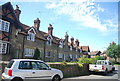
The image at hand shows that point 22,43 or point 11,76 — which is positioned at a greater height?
point 22,43

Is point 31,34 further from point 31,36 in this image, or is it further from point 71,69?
point 71,69

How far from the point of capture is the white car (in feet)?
22.5

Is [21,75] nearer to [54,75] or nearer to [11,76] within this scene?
[11,76]

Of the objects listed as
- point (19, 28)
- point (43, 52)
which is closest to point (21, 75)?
point (19, 28)

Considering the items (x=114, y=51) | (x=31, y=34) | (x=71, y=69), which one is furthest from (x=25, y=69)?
(x=114, y=51)

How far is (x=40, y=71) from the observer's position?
7789 mm

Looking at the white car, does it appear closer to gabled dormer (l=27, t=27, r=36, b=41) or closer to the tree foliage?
gabled dormer (l=27, t=27, r=36, b=41)

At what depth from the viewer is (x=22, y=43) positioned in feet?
68.9

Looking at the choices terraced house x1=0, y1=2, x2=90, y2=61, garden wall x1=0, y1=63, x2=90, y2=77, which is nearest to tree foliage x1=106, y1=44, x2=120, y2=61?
terraced house x1=0, y1=2, x2=90, y2=61

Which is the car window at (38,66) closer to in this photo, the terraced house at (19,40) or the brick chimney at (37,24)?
the terraced house at (19,40)

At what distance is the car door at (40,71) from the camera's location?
299 inches

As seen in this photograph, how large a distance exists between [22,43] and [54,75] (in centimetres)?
1411

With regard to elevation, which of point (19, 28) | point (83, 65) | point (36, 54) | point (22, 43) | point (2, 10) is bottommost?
point (83, 65)

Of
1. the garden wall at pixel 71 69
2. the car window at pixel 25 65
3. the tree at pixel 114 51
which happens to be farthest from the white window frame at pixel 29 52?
the tree at pixel 114 51
